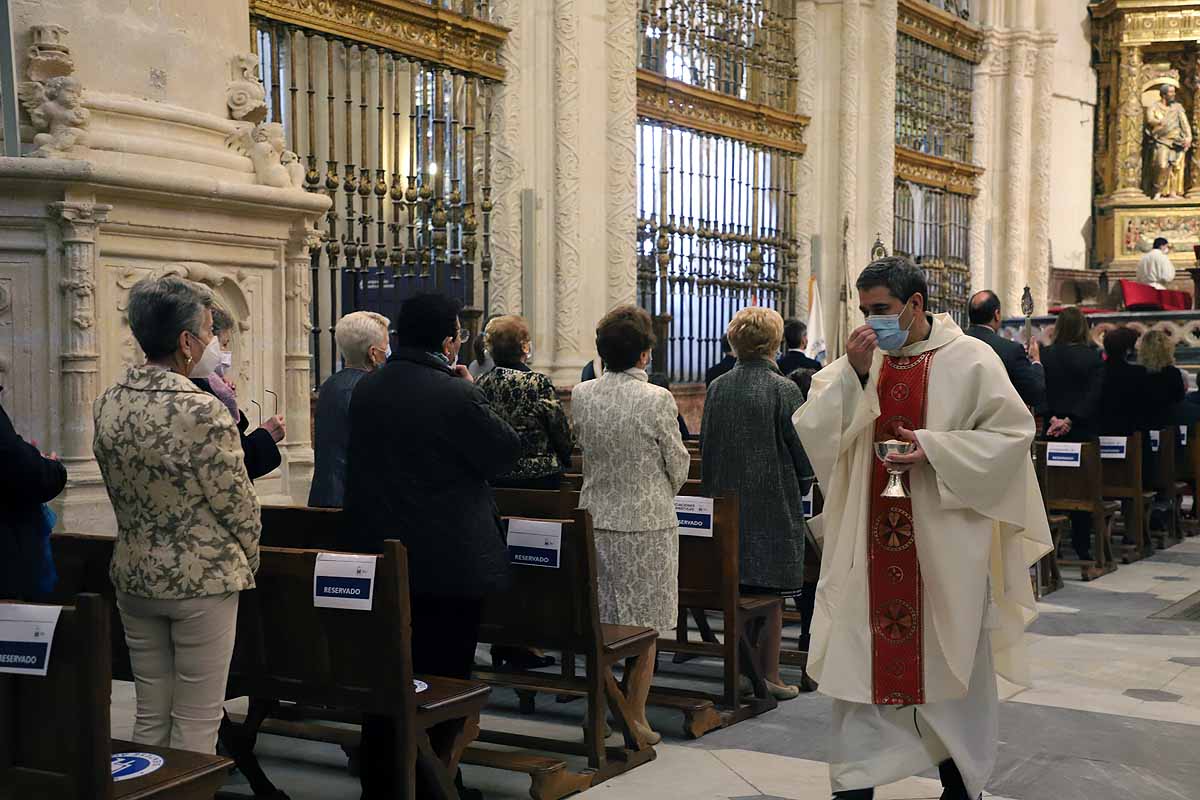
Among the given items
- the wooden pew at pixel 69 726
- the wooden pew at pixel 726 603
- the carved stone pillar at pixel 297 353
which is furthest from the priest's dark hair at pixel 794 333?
the wooden pew at pixel 69 726

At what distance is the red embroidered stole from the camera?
3910 millimetres

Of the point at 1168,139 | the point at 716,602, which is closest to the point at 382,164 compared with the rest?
the point at 716,602

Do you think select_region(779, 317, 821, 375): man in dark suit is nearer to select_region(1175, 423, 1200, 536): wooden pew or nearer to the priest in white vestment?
select_region(1175, 423, 1200, 536): wooden pew

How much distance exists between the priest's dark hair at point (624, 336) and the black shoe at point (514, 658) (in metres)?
1.64

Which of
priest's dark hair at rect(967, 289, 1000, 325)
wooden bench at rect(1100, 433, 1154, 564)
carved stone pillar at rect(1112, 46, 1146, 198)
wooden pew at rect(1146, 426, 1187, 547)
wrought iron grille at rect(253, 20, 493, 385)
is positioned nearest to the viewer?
priest's dark hair at rect(967, 289, 1000, 325)

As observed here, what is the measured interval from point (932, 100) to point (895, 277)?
1532cm

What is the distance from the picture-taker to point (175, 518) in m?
3.40

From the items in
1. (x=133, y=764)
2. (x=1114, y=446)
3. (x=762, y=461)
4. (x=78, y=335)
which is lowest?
(x=133, y=764)

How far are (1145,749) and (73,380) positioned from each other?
453 centimetres

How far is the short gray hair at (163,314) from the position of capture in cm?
345

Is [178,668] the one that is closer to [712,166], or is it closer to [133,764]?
[133,764]

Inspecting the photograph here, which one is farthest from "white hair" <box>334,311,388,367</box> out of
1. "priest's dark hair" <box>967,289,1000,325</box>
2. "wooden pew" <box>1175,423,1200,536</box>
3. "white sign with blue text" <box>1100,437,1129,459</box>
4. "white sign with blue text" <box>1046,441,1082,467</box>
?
"wooden pew" <box>1175,423,1200,536</box>

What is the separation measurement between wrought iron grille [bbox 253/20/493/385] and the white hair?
10.6 feet

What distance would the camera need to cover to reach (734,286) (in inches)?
567
